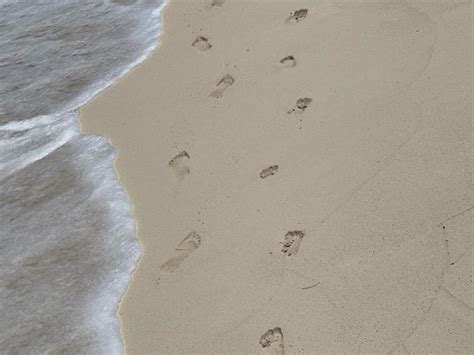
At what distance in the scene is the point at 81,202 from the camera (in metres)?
4.96

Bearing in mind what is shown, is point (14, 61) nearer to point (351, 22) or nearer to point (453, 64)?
point (351, 22)

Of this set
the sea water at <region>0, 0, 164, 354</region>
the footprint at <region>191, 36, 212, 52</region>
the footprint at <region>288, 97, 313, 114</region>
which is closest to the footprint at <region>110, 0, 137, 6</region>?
the sea water at <region>0, 0, 164, 354</region>

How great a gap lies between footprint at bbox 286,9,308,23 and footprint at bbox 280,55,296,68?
1.48 feet

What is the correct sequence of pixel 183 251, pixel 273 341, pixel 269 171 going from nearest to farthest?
pixel 273 341 < pixel 183 251 < pixel 269 171

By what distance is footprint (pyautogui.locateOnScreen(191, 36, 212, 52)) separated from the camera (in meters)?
5.85


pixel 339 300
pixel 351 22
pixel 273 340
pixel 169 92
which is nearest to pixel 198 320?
pixel 273 340

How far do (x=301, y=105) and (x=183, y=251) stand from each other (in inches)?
47.4

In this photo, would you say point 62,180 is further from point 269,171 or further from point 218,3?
point 218,3

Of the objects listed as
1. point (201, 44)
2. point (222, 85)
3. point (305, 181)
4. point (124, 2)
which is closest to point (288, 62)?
point (222, 85)

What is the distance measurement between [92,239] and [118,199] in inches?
13.8

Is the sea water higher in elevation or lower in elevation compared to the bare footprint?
lower

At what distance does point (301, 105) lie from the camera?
486 cm

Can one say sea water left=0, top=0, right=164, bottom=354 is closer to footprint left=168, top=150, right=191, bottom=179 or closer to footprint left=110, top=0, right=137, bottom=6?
footprint left=110, top=0, right=137, bottom=6

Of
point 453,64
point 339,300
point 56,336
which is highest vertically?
point 453,64
